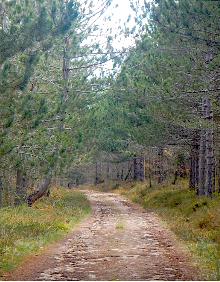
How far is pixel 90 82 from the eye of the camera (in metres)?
22.5

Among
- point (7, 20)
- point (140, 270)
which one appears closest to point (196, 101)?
point (7, 20)

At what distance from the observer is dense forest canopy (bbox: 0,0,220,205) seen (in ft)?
40.6

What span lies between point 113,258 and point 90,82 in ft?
40.8

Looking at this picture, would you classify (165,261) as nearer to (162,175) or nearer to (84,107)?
(84,107)

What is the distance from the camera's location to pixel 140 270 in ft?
32.2

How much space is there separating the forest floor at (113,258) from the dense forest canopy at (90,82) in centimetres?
283

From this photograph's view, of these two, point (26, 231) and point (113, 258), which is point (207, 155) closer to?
point (26, 231)

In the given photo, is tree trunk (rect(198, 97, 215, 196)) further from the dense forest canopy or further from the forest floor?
the forest floor

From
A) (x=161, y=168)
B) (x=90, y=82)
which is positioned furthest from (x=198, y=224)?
(x=161, y=168)

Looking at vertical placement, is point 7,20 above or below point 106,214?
above

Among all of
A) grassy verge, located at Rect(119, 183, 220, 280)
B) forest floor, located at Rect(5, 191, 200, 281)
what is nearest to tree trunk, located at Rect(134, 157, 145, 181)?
grassy verge, located at Rect(119, 183, 220, 280)

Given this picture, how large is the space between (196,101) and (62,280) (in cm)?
1355

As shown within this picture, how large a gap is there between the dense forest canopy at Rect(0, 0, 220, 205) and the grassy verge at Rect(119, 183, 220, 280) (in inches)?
57.9

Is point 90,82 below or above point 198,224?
above
